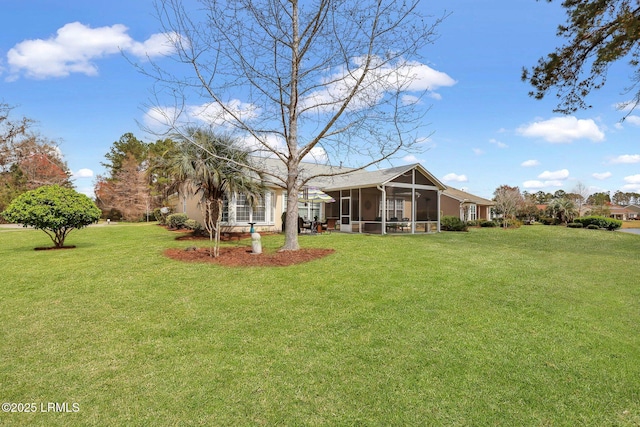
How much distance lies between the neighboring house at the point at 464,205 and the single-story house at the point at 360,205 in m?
10.6

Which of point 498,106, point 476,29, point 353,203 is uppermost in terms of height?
point 476,29

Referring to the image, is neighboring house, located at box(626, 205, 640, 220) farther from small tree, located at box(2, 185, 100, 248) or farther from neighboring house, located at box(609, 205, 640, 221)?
small tree, located at box(2, 185, 100, 248)

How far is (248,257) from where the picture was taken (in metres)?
9.05

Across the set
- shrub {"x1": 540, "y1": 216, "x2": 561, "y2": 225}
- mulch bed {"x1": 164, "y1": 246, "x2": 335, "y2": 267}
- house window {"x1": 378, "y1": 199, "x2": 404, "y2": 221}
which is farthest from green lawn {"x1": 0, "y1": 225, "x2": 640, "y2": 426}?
shrub {"x1": 540, "y1": 216, "x2": 561, "y2": 225}

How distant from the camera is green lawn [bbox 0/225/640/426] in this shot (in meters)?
2.70

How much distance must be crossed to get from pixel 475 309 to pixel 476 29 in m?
9.80

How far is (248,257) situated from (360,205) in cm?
1059

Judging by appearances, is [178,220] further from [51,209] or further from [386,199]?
[386,199]

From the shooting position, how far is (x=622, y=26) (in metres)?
8.39

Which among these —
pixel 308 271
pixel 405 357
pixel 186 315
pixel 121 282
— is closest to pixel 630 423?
pixel 405 357

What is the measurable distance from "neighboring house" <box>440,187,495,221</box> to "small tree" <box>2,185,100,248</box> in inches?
1064

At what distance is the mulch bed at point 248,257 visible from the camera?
8266 mm

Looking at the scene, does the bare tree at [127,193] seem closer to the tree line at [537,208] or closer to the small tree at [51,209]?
the small tree at [51,209]

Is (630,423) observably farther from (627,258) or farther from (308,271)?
(627,258)
